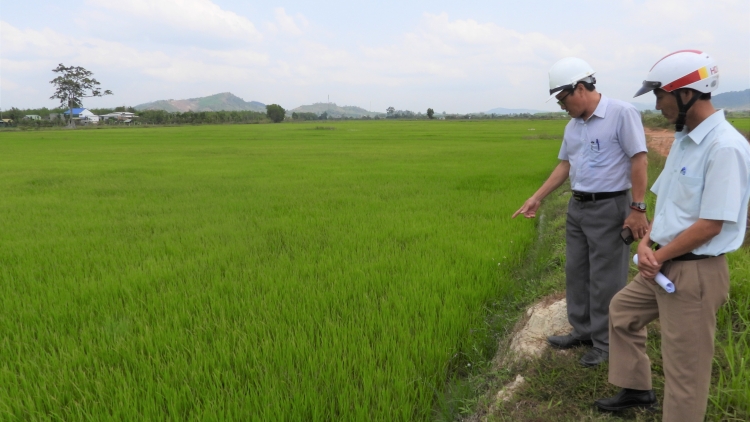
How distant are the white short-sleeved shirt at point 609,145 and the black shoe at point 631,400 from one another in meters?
0.89

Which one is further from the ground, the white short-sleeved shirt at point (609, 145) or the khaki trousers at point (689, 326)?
the white short-sleeved shirt at point (609, 145)

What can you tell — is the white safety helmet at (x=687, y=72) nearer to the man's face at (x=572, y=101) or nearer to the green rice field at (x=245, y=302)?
the man's face at (x=572, y=101)

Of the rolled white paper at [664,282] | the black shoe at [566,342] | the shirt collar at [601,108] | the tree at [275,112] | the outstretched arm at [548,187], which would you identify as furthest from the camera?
the tree at [275,112]

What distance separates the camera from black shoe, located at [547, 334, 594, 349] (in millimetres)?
2289

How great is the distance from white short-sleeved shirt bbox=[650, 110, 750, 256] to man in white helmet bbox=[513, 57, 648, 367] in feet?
1.79

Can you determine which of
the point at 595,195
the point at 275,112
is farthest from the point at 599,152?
the point at 275,112

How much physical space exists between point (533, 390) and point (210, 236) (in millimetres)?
→ 3613

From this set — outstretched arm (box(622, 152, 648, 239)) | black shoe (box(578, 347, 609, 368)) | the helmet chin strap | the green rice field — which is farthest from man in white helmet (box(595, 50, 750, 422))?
the green rice field

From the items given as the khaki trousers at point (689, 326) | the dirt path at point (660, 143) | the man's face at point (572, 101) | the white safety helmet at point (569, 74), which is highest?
the white safety helmet at point (569, 74)

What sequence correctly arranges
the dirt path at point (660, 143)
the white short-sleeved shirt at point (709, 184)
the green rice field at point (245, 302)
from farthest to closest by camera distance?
the dirt path at point (660, 143) < the green rice field at point (245, 302) < the white short-sleeved shirt at point (709, 184)

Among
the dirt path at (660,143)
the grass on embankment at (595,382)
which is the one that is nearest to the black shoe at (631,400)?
the grass on embankment at (595,382)

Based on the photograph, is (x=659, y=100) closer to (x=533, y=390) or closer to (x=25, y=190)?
(x=533, y=390)

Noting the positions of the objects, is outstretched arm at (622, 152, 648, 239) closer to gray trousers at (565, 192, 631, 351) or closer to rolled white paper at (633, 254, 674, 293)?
gray trousers at (565, 192, 631, 351)

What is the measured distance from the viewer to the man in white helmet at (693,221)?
50.6 inches
